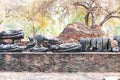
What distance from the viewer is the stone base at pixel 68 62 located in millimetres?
6711

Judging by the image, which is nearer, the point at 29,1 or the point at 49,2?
the point at 49,2

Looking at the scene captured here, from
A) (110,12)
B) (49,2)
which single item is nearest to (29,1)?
(49,2)

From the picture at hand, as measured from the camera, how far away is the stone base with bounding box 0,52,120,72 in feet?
22.0

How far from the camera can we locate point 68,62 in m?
6.74

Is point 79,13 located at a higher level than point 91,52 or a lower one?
higher

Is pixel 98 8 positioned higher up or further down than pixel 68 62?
higher up

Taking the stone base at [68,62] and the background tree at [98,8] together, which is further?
the background tree at [98,8]

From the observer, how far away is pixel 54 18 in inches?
797

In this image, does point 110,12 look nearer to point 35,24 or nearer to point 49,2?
point 49,2

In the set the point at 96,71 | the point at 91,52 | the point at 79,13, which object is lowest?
the point at 96,71

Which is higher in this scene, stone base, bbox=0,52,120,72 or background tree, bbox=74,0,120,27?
background tree, bbox=74,0,120,27

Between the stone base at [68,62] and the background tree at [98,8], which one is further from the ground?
the background tree at [98,8]

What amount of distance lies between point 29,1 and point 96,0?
5.28m

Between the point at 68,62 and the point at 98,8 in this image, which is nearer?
the point at 68,62
